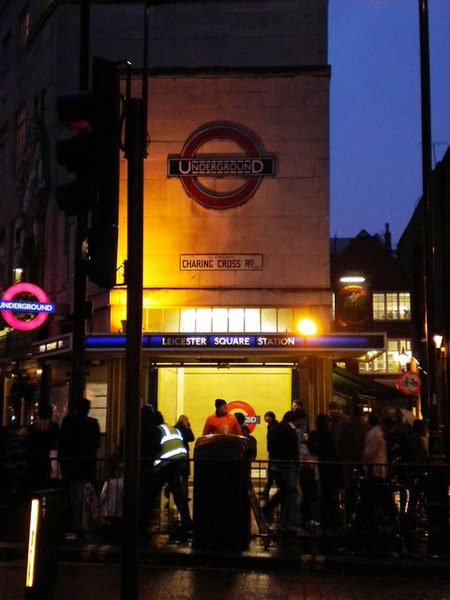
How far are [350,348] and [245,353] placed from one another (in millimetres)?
2319

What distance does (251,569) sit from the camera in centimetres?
1109

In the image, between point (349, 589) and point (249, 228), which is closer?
point (349, 589)

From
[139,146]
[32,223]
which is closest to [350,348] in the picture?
[32,223]

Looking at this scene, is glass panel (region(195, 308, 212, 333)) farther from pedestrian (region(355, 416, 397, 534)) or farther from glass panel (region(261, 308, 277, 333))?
pedestrian (region(355, 416, 397, 534))

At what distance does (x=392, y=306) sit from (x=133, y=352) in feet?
191

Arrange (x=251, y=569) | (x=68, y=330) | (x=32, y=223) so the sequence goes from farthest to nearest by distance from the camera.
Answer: (x=32, y=223) < (x=68, y=330) < (x=251, y=569)

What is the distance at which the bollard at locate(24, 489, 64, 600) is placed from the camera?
19.5 ft

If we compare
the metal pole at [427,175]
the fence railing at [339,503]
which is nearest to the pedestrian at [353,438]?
the fence railing at [339,503]

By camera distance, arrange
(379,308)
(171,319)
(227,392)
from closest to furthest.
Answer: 1. (171,319)
2. (227,392)
3. (379,308)

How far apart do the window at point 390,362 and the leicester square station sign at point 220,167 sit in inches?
1488

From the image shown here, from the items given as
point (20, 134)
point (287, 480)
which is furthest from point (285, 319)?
point (20, 134)

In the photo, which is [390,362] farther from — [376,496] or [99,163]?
[99,163]

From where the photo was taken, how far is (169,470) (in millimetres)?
13172

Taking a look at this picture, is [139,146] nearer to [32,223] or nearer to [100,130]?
[100,130]
